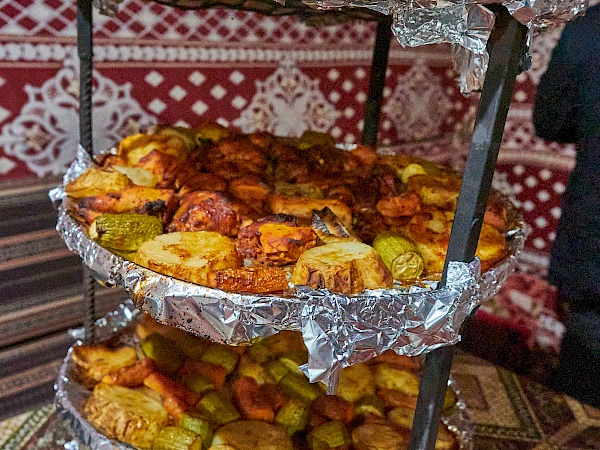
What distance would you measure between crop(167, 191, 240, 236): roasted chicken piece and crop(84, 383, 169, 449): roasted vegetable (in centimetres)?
37

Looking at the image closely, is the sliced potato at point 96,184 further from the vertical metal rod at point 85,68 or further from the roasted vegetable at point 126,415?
the roasted vegetable at point 126,415

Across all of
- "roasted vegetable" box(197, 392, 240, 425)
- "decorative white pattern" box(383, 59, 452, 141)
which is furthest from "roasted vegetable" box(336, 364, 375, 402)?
"decorative white pattern" box(383, 59, 452, 141)

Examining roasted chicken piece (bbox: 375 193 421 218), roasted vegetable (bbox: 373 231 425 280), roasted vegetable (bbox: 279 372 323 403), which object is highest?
roasted chicken piece (bbox: 375 193 421 218)

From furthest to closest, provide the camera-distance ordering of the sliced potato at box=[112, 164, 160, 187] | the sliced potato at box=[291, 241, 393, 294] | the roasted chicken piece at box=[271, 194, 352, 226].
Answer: the sliced potato at box=[112, 164, 160, 187] < the roasted chicken piece at box=[271, 194, 352, 226] < the sliced potato at box=[291, 241, 393, 294]

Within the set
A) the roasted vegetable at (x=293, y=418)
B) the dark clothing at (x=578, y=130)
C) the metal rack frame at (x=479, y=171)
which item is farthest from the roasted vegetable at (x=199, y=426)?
the dark clothing at (x=578, y=130)

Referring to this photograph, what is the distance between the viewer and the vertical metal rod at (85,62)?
1.05m

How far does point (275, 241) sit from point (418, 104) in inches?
73.7

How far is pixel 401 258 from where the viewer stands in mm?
847

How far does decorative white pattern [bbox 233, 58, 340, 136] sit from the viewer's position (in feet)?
6.38

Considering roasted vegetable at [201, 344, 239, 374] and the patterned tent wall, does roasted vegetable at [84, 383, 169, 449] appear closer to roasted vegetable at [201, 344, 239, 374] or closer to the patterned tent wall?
roasted vegetable at [201, 344, 239, 374]

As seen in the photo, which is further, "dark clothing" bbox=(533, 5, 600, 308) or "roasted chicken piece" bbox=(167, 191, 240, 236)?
"dark clothing" bbox=(533, 5, 600, 308)

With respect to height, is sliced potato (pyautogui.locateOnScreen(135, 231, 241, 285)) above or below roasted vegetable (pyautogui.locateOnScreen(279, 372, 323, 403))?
above

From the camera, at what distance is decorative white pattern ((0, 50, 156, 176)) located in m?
1.49

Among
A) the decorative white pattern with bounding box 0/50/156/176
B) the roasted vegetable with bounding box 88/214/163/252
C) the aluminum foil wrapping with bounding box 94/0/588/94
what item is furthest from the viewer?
the decorative white pattern with bounding box 0/50/156/176
